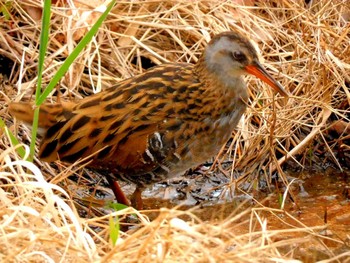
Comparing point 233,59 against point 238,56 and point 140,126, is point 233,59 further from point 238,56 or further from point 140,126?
point 140,126

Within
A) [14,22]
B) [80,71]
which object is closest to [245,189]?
[80,71]

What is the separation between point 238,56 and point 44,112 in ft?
3.43

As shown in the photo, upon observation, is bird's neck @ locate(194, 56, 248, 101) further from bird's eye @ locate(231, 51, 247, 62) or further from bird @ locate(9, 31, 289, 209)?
bird's eye @ locate(231, 51, 247, 62)

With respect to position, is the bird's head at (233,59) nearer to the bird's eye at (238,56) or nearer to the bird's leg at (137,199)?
the bird's eye at (238,56)

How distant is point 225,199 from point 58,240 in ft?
7.31

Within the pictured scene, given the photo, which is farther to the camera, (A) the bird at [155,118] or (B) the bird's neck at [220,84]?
(B) the bird's neck at [220,84]

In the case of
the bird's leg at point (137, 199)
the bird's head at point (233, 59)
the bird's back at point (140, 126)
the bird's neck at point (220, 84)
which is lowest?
the bird's leg at point (137, 199)

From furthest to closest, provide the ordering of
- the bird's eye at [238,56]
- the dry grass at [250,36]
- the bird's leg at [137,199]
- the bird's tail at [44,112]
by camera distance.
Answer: the dry grass at [250,36], the bird's leg at [137,199], the bird's eye at [238,56], the bird's tail at [44,112]

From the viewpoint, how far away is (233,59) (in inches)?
206

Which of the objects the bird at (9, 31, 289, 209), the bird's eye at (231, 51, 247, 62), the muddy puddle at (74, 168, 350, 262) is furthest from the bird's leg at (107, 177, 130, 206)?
the bird's eye at (231, 51, 247, 62)

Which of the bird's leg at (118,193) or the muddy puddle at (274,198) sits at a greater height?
the bird's leg at (118,193)

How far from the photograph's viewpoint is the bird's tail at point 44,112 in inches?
197

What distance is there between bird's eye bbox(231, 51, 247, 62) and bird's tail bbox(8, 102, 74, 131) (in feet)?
2.90

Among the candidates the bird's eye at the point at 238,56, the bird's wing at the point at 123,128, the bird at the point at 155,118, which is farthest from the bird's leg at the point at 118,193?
the bird's eye at the point at 238,56
